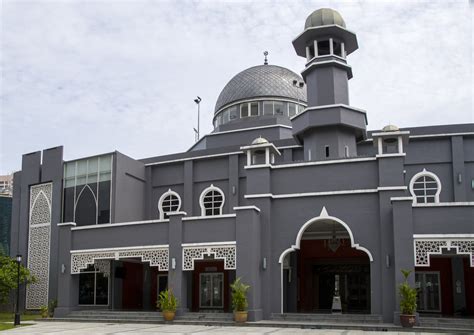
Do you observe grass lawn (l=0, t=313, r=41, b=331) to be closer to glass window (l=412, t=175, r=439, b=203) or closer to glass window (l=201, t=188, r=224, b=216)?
glass window (l=201, t=188, r=224, b=216)

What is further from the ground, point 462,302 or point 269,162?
point 269,162

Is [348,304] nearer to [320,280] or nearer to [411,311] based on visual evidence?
[320,280]

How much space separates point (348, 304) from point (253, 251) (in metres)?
6.92

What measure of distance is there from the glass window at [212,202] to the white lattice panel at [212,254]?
5393mm

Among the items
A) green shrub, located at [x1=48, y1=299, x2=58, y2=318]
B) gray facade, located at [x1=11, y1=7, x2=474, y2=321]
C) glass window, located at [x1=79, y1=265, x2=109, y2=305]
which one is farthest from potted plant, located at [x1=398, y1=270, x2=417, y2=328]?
green shrub, located at [x1=48, y1=299, x2=58, y2=318]

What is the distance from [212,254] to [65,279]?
22.8 feet

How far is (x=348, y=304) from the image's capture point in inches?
971

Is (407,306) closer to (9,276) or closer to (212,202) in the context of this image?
(212,202)

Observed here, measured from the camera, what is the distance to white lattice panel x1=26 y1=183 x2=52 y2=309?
26.5 m

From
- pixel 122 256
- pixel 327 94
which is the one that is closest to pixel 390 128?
pixel 327 94

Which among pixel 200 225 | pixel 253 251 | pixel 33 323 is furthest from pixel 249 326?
pixel 33 323

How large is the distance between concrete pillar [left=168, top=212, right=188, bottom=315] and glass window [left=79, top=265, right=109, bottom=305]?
581 centimetres

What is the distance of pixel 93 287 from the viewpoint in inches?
1032

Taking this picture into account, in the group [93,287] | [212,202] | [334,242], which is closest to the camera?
[334,242]
